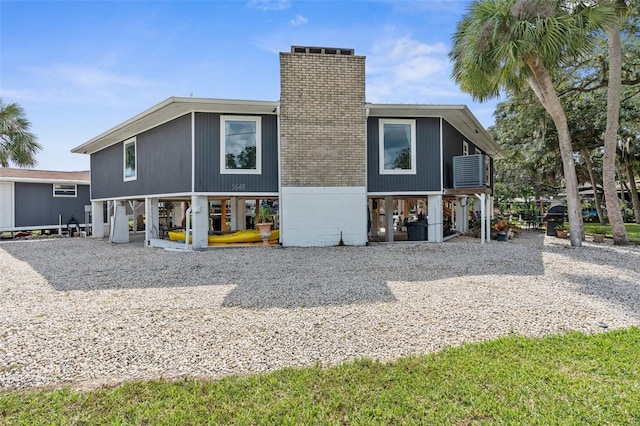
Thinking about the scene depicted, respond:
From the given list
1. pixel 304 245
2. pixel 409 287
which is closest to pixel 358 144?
pixel 304 245

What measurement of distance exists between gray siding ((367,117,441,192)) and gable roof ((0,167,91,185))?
1626 centimetres

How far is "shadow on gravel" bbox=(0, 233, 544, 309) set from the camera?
18.6 ft

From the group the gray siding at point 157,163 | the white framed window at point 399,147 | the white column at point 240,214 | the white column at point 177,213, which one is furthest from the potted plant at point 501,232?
the white column at point 177,213

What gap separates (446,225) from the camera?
15070 millimetres

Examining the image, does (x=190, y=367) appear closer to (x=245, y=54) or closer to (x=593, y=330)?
(x=593, y=330)

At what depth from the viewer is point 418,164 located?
12008 mm

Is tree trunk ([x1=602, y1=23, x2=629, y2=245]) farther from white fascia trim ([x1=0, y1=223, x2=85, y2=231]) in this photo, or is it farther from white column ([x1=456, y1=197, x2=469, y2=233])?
white fascia trim ([x1=0, y1=223, x2=85, y2=231])

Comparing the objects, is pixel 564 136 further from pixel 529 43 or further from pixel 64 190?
pixel 64 190

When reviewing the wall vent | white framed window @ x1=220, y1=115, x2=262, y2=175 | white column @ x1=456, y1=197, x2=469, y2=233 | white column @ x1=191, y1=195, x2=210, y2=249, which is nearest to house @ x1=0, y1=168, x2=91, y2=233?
white column @ x1=191, y1=195, x2=210, y2=249

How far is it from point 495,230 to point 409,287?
9.45 metres

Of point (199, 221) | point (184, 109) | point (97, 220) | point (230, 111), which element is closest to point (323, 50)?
point (230, 111)

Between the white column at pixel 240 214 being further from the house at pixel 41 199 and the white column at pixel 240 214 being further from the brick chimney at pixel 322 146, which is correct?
the house at pixel 41 199

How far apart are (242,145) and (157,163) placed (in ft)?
11.0

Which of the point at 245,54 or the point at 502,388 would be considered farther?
the point at 245,54
